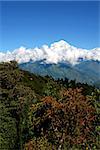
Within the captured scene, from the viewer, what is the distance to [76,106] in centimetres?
3841

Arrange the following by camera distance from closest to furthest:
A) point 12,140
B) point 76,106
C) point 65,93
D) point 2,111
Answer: point 76,106 → point 65,93 → point 2,111 → point 12,140

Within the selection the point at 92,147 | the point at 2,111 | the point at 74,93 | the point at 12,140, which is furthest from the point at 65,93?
the point at 12,140

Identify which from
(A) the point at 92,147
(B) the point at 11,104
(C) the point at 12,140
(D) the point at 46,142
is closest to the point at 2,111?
(B) the point at 11,104

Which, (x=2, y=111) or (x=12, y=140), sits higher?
(x=2, y=111)

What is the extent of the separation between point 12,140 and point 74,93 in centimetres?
1528

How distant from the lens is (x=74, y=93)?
133 feet

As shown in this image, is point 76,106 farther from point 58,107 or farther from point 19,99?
point 19,99

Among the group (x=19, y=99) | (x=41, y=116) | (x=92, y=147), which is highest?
(x=19, y=99)

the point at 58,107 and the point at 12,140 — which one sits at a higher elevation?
the point at 58,107

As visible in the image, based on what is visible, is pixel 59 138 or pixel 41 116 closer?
pixel 59 138

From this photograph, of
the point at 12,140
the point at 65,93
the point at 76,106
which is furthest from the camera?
the point at 12,140

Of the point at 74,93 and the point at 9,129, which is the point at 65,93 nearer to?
the point at 74,93

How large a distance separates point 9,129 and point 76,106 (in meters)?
14.3

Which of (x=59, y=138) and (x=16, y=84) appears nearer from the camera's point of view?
(x=59, y=138)
